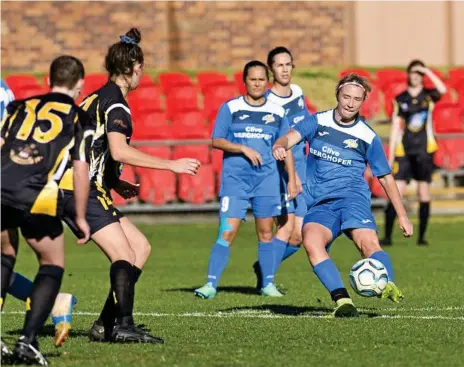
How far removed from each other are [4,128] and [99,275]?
644 centimetres

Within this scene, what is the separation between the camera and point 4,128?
22.3 ft

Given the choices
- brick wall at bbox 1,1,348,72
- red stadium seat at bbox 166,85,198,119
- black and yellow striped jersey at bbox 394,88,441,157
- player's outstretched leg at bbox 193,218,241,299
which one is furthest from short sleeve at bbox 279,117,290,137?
brick wall at bbox 1,1,348,72

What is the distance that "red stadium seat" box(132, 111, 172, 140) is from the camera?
62.5 feet

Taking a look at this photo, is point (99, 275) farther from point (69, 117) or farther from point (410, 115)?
point (69, 117)

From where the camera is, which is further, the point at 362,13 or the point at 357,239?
the point at 362,13

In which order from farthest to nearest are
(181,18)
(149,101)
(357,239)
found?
1. (181,18)
2. (149,101)
3. (357,239)

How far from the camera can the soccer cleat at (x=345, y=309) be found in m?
8.84

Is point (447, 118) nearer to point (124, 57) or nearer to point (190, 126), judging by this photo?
point (190, 126)

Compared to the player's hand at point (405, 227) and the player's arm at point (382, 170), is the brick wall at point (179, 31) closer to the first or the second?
the player's arm at point (382, 170)

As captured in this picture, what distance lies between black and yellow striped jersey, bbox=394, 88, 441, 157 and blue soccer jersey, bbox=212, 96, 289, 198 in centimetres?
485

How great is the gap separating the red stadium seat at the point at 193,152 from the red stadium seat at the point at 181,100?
1.58 metres

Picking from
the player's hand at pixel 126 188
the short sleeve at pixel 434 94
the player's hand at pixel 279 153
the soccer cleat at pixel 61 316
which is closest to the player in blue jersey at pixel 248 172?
the player's hand at pixel 279 153

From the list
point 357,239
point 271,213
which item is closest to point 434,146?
point 271,213

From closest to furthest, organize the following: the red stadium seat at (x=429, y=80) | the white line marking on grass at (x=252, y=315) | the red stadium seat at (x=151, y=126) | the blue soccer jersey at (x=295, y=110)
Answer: the white line marking on grass at (x=252, y=315), the blue soccer jersey at (x=295, y=110), the red stadium seat at (x=151, y=126), the red stadium seat at (x=429, y=80)
